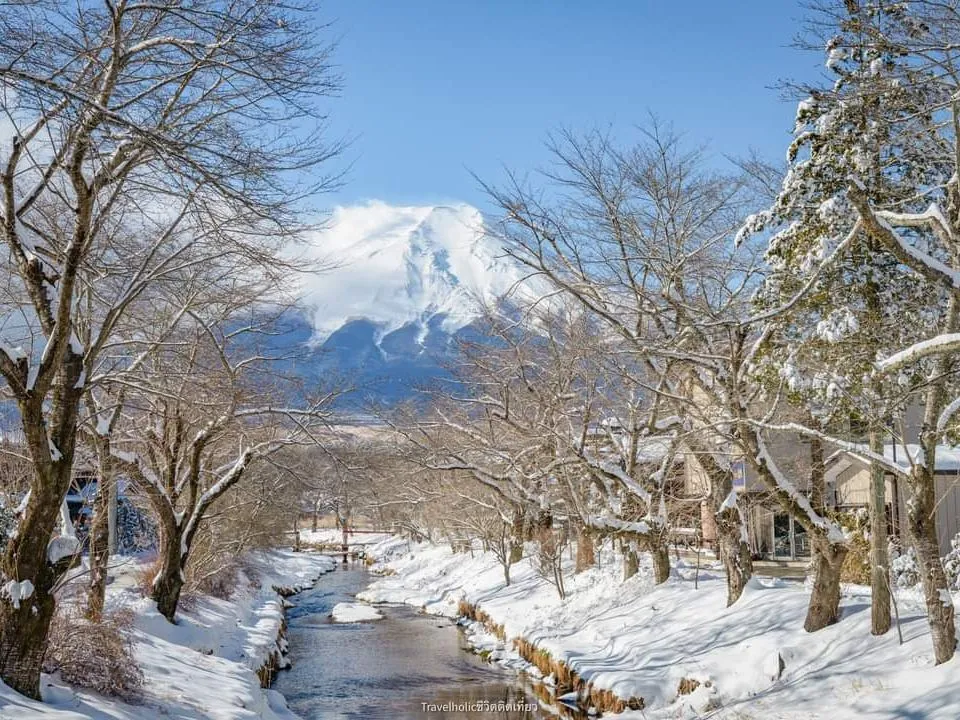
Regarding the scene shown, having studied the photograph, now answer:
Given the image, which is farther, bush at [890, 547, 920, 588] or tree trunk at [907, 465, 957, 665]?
bush at [890, 547, 920, 588]

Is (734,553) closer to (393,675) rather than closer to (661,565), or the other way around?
(661,565)

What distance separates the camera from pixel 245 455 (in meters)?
15.0

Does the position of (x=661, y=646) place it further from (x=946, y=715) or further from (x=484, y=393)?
(x=484, y=393)

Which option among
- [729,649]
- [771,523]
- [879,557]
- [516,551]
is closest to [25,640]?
[729,649]

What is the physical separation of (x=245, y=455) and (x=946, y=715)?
10882 mm

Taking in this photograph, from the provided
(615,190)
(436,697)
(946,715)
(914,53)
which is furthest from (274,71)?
(436,697)

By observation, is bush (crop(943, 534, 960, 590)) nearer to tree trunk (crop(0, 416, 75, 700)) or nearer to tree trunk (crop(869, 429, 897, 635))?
tree trunk (crop(869, 429, 897, 635))

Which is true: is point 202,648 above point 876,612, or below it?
below

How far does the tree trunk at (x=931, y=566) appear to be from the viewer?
348 inches

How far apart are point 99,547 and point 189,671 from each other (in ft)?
A: 7.92

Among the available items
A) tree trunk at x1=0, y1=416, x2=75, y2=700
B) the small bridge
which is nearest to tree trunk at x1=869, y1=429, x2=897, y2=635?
tree trunk at x1=0, y1=416, x2=75, y2=700

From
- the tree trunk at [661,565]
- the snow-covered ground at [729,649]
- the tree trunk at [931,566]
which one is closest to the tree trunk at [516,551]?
the snow-covered ground at [729,649]

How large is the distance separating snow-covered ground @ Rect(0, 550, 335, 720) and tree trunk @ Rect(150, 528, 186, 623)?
0.26 metres

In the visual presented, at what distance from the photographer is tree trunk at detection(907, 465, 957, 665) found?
8.85m
